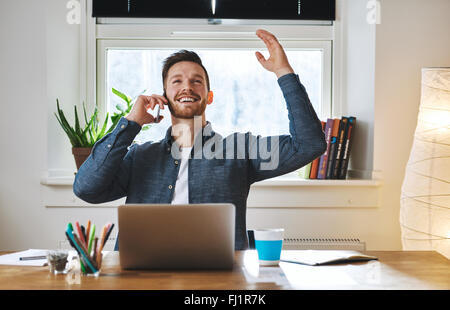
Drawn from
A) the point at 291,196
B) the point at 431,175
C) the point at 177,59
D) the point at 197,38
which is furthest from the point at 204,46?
the point at 431,175

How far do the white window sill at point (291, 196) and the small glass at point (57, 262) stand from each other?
4.16 feet

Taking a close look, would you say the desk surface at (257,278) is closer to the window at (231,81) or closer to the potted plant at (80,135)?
the potted plant at (80,135)

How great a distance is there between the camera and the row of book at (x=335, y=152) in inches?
103

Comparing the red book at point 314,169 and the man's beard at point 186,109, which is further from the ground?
the man's beard at point 186,109

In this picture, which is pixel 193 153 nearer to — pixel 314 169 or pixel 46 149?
pixel 314 169

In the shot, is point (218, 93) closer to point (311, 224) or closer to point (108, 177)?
point (311, 224)

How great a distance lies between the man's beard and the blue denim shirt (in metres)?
0.09

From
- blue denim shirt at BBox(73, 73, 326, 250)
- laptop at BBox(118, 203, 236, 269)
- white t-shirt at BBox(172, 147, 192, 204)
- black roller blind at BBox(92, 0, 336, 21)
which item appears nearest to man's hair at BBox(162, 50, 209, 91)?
blue denim shirt at BBox(73, 73, 326, 250)

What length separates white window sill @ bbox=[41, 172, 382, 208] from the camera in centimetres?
261

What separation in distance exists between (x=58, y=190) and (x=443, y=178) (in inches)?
73.2

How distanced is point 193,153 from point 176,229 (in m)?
0.74

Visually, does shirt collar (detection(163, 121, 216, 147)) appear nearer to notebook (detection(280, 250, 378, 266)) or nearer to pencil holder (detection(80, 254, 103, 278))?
notebook (detection(280, 250, 378, 266))

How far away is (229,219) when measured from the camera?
4.29 feet

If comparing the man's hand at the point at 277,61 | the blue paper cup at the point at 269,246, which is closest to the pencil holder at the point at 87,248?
the blue paper cup at the point at 269,246
